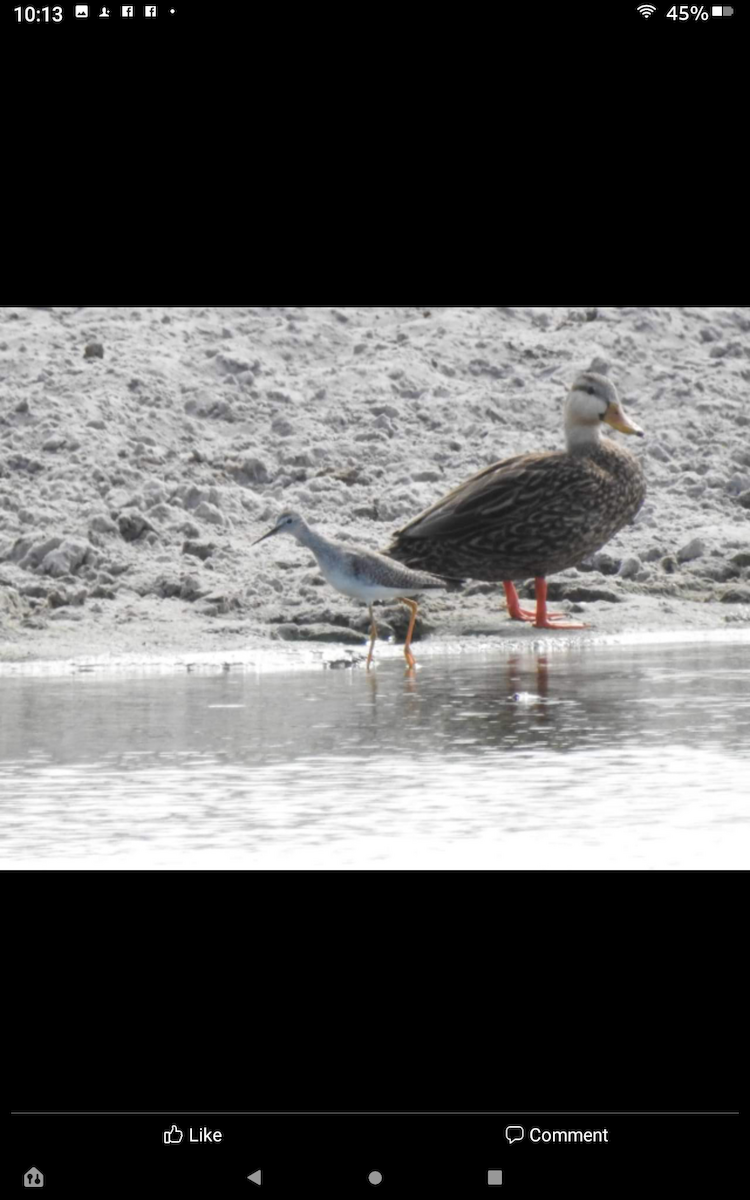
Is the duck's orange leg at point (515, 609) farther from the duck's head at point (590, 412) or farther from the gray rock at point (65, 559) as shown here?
the gray rock at point (65, 559)

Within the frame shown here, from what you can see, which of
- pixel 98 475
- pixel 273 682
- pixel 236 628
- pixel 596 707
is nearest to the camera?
pixel 596 707

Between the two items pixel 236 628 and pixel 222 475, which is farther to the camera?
pixel 222 475

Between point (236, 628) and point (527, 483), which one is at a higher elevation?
point (527, 483)

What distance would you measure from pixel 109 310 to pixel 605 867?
999cm

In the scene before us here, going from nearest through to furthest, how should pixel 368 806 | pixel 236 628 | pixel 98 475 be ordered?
pixel 368 806 → pixel 236 628 → pixel 98 475

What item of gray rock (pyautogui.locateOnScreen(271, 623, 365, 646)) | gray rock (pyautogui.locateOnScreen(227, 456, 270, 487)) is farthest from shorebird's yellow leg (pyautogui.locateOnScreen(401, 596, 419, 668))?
gray rock (pyautogui.locateOnScreen(227, 456, 270, 487))

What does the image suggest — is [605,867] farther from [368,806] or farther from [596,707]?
[596,707]

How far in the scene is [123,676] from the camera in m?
9.52

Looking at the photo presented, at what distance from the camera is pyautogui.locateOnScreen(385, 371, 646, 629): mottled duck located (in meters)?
10.9

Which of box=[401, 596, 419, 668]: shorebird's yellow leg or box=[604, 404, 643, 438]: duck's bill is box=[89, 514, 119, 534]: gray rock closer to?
box=[401, 596, 419, 668]: shorebird's yellow leg

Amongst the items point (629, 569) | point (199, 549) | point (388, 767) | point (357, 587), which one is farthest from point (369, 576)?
point (388, 767)

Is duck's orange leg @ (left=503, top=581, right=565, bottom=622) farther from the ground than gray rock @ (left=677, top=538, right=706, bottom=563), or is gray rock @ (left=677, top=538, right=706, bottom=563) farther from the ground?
gray rock @ (left=677, top=538, right=706, bottom=563)

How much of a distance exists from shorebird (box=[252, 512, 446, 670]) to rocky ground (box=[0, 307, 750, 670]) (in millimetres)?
451

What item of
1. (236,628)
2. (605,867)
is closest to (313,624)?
(236,628)
